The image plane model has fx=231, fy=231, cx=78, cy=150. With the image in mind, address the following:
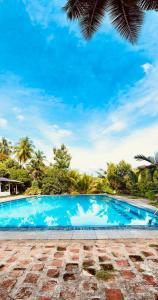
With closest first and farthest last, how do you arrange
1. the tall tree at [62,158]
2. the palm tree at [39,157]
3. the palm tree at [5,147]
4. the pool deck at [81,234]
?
the pool deck at [81,234] → the palm tree at [39,157] → the tall tree at [62,158] → the palm tree at [5,147]

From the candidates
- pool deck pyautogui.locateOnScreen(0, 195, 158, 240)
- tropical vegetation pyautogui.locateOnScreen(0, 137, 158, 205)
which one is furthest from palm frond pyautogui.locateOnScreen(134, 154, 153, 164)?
pool deck pyautogui.locateOnScreen(0, 195, 158, 240)

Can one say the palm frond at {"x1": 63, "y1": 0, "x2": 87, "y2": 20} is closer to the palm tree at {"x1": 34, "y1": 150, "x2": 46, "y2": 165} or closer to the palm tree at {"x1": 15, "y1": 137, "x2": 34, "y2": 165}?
the palm tree at {"x1": 34, "y1": 150, "x2": 46, "y2": 165}

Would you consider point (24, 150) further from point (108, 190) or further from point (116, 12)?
point (116, 12)

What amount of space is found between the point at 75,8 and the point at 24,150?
26850 millimetres

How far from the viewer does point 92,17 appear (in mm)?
5914

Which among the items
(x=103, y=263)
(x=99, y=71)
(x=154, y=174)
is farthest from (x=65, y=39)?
(x=103, y=263)

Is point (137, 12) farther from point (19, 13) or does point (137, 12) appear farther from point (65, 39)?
point (65, 39)

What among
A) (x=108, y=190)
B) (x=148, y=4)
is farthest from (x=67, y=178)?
(x=148, y=4)

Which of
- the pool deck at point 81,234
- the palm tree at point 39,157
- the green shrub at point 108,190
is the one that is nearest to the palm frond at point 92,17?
the pool deck at point 81,234

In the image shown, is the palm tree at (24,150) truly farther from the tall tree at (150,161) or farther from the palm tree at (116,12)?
the palm tree at (116,12)

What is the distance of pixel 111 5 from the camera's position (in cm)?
573

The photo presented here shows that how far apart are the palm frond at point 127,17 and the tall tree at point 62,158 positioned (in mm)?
23246

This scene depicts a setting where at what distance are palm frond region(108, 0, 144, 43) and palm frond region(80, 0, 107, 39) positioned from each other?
0.77 ft

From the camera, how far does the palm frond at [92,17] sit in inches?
225
